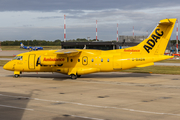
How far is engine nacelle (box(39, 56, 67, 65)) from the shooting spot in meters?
31.0

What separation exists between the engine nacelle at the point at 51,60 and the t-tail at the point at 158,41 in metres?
10.5

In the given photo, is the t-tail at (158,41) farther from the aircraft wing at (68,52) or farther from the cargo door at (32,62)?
the cargo door at (32,62)

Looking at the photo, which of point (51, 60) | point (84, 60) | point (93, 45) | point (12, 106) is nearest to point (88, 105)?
point (12, 106)

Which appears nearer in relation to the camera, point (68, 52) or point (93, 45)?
point (68, 52)

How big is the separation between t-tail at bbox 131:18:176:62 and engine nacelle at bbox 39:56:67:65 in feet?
34.4

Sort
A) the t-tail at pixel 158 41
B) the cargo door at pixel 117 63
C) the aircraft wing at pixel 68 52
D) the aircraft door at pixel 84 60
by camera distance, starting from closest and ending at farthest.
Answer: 1. the aircraft wing at pixel 68 52
2. the cargo door at pixel 117 63
3. the t-tail at pixel 158 41
4. the aircraft door at pixel 84 60

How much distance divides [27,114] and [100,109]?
4550 mm

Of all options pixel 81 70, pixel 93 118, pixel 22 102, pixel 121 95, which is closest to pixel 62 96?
pixel 22 102

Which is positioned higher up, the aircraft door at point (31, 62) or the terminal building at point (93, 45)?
the terminal building at point (93, 45)

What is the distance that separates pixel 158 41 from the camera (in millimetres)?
30953

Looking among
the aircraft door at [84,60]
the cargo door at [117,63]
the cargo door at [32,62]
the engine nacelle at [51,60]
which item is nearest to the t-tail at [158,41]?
the cargo door at [117,63]

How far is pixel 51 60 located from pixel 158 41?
14297 millimetres

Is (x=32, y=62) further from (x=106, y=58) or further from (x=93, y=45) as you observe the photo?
(x=93, y=45)

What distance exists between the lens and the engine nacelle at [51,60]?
102 ft
